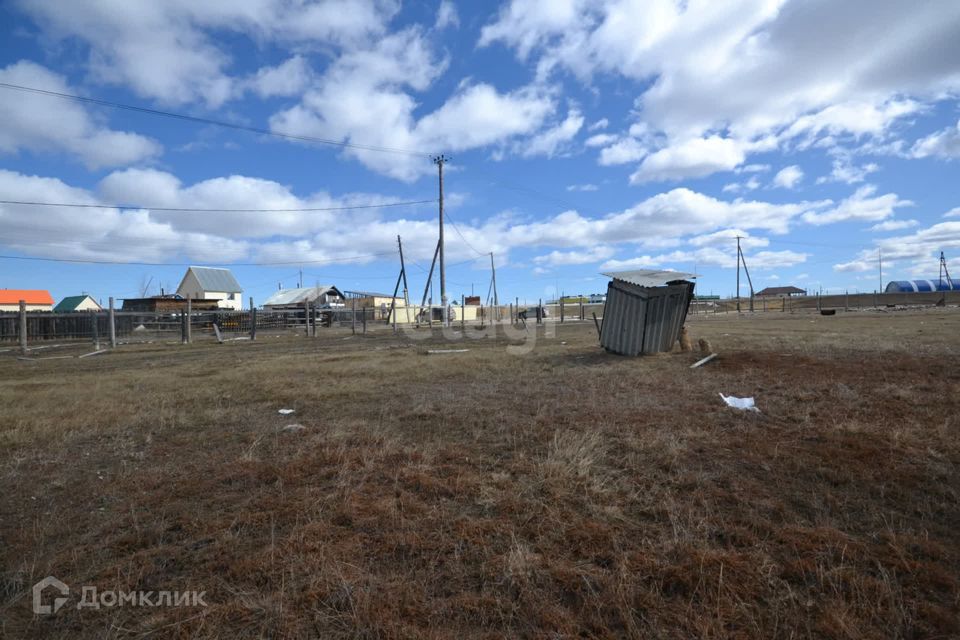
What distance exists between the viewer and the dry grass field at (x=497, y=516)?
6.66 feet

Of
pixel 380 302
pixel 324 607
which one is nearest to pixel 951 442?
pixel 324 607

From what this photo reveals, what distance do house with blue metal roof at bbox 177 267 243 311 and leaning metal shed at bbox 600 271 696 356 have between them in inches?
2471

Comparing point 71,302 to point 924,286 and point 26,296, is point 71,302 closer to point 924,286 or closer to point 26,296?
point 26,296

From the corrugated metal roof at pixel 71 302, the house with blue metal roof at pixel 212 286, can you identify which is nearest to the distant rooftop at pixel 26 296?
the corrugated metal roof at pixel 71 302

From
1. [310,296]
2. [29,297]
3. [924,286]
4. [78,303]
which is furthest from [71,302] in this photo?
[924,286]

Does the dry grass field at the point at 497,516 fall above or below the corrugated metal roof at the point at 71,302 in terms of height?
below

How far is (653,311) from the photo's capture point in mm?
11078

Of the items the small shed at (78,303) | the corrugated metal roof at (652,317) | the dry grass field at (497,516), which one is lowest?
the dry grass field at (497,516)

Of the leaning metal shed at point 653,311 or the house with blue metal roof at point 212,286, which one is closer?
the leaning metal shed at point 653,311

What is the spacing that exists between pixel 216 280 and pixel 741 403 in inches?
2861

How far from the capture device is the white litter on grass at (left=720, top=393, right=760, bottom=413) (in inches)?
221

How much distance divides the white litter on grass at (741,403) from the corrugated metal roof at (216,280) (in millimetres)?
70638

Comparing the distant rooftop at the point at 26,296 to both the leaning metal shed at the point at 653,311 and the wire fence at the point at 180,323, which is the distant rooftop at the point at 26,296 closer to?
the wire fence at the point at 180,323

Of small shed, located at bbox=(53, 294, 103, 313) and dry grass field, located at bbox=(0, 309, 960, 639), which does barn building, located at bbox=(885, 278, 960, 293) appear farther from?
small shed, located at bbox=(53, 294, 103, 313)
